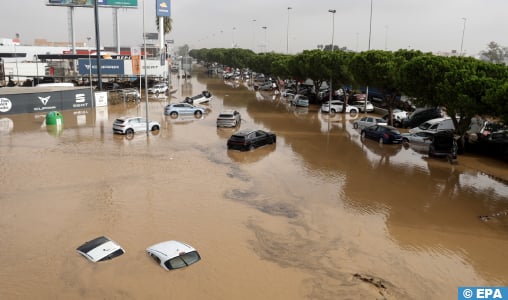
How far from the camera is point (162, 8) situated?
8269 centimetres

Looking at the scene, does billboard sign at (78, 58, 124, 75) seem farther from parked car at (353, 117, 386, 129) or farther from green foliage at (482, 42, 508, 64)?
green foliage at (482, 42, 508, 64)

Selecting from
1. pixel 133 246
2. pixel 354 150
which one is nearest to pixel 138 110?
pixel 354 150

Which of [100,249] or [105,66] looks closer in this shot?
[100,249]

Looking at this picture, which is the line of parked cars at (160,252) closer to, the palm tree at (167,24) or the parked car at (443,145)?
the parked car at (443,145)

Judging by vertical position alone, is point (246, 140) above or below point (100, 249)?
above

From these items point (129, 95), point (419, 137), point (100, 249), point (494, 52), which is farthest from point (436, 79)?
point (494, 52)

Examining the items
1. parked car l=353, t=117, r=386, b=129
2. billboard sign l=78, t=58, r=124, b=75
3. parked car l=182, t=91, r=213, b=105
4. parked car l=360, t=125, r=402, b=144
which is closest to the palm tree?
billboard sign l=78, t=58, r=124, b=75

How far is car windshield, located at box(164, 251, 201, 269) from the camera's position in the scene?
11.9 meters

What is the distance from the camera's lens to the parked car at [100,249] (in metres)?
12.3

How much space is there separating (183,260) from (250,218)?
14.2 ft

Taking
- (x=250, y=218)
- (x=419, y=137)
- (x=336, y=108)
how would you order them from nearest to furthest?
(x=250, y=218), (x=419, y=137), (x=336, y=108)

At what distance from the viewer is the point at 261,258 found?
12836 millimetres

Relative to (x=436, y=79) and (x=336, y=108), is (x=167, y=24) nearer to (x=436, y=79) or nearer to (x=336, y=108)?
(x=336, y=108)

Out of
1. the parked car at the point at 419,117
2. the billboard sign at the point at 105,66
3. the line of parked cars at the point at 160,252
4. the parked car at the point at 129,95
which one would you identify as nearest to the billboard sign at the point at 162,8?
the billboard sign at the point at 105,66
